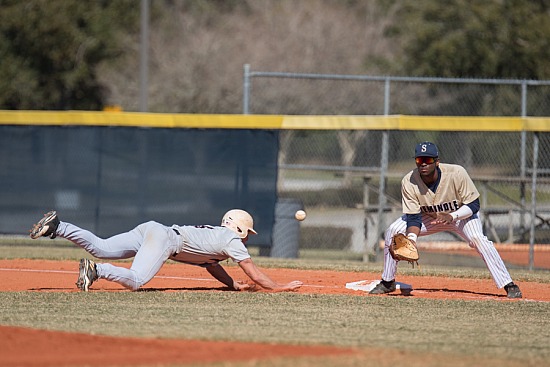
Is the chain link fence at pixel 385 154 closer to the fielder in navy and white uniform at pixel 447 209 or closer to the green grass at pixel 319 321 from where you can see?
the fielder in navy and white uniform at pixel 447 209

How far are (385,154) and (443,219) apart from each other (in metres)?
4.57

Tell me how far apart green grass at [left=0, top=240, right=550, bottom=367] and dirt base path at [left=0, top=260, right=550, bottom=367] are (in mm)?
305

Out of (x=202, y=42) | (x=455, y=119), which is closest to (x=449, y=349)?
(x=455, y=119)

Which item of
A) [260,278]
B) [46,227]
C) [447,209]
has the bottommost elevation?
[260,278]

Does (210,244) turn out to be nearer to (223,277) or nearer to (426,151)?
(223,277)

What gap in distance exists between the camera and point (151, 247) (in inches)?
358

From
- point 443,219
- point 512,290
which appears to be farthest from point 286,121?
point 512,290

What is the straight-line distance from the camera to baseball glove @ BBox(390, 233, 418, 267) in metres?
9.48

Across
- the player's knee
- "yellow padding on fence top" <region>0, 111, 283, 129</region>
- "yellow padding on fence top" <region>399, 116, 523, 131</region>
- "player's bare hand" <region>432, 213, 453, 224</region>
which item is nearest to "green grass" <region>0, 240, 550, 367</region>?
the player's knee

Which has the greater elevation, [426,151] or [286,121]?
[286,121]

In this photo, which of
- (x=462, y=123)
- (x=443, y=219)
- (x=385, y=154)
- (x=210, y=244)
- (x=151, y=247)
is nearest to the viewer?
(x=151, y=247)

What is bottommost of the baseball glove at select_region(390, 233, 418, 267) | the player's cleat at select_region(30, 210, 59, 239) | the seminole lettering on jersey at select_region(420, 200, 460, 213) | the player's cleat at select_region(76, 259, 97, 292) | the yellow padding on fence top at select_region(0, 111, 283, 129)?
the player's cleat at select_region(76, 259, 97, 292)

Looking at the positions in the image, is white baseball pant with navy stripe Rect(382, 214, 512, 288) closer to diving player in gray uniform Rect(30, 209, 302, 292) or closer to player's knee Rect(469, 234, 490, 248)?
player's knee Rect(469, 234, 490, 248)

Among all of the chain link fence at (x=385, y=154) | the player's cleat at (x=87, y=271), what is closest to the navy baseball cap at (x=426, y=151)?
the player's cleat at (x=87, y=271)
